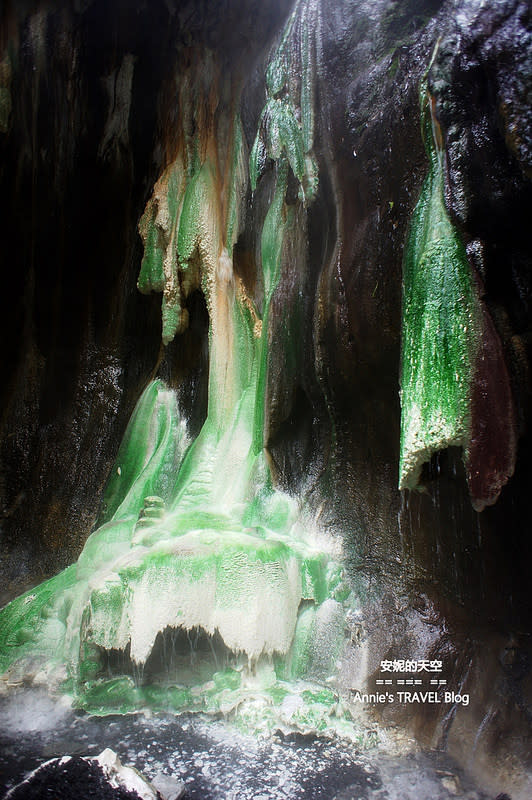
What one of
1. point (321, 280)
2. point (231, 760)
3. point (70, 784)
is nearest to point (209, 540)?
point (231, 760)

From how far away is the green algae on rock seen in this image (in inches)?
114

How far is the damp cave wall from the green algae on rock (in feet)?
0.24

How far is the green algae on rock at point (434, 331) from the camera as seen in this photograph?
289 centimetres

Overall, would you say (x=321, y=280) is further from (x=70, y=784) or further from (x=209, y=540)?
(x=70, y=784)

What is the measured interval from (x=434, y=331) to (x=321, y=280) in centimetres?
89

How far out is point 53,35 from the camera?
4.63 metres

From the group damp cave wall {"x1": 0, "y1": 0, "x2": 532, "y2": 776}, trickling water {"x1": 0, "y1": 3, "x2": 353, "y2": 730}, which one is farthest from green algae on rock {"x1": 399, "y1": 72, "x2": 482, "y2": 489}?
trickling water {"x1": 0, "y1": 3, "x2": 353, "y2": 730}

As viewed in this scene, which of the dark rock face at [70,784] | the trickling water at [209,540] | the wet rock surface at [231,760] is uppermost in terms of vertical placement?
the trickling water at [209,540]

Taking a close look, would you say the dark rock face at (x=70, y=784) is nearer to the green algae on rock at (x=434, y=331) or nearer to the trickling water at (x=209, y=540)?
the trickling water at (x=209, y=540)

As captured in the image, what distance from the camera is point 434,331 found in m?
2.98

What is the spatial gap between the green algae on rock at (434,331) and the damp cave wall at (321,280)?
0.24 feet

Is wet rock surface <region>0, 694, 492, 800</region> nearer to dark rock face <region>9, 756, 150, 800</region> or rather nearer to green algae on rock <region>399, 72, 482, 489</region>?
dark rock face <region>9, 756, 150, 800</region>

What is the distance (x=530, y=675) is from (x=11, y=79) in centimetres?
524

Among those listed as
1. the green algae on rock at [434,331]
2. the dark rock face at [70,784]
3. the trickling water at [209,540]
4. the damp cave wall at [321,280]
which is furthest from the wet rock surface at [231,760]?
the green algae on rock at [434,331]
